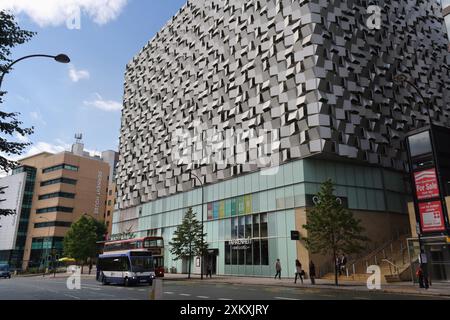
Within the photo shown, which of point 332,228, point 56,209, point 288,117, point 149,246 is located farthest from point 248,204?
point 56,209

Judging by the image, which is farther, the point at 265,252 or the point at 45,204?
the point at 45,204

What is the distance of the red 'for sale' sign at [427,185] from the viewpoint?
85.3ft

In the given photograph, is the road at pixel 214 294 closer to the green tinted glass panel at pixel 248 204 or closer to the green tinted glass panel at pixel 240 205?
the green tinted glass panel at pixel 248 204

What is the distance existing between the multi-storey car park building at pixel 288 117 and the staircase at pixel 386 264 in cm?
242

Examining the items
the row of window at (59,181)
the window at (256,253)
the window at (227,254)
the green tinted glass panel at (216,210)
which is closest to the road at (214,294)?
the window at (256,253)

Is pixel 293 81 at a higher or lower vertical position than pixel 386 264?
higher

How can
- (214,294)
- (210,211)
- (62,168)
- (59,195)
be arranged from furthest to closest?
→ (62,168)
(59,195)
(210,211)
(214,294)

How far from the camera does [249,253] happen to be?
139ft

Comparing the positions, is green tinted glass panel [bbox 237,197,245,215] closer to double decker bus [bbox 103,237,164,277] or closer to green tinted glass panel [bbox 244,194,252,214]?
green tinted glass panel [bbox 244,194,252,214]

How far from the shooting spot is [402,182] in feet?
147

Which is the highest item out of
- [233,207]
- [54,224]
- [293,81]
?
[293,81]

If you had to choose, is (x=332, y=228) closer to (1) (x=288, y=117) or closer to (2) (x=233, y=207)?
(1) (x=288, y=117)

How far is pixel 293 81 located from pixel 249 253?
19690 mm

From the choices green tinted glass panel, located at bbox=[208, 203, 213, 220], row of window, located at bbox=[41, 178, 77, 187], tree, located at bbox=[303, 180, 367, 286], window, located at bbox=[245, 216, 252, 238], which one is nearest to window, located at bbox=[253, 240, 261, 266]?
window, located at bbox=[245, 216, 252, 238]
